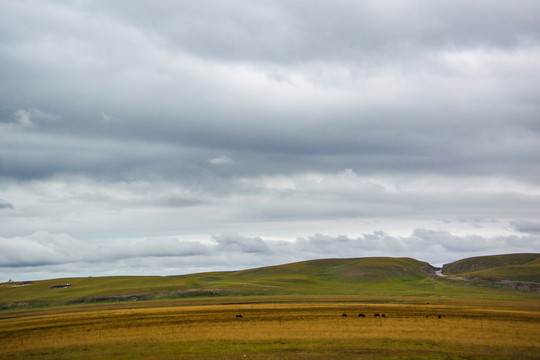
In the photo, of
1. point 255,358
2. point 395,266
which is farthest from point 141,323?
point 395,266

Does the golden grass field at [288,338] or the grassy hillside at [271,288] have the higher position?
the golden grass field at [288,338]

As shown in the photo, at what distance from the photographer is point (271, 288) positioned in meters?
133

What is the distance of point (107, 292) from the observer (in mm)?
133875

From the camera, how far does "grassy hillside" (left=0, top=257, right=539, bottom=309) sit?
120875 mm

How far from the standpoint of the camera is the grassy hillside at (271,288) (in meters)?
121

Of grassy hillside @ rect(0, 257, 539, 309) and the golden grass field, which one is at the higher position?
the golden grass field

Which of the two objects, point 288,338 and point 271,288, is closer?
point 288,338

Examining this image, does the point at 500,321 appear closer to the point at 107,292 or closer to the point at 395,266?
the point at 107,292

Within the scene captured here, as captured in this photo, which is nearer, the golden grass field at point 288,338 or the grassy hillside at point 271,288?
the golden grass field at point 288,338

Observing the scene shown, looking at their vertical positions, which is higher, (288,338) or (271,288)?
(288,338)

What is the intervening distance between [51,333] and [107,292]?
87.4 m

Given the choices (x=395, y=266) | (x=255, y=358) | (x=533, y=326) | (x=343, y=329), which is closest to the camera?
(x=255, y=358)

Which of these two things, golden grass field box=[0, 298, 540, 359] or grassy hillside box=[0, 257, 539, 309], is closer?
golden grass field box=[0, 298, 540, 359]

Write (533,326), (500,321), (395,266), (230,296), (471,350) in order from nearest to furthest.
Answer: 1. (471,350)
2. (533,326)
3. (500,321)
4. (230,296)
5. (395,266)
